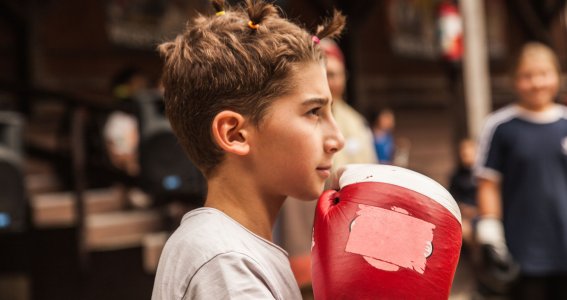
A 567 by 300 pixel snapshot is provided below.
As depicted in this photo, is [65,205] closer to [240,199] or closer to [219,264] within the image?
[240,199]

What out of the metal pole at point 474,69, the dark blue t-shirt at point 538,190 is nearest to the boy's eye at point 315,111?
the dark blue t-shirt at point 538,190

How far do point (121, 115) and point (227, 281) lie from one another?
4.44 m

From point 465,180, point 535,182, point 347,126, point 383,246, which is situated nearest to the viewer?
point 383,246

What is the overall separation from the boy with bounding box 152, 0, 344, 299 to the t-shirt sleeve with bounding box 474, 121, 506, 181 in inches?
87.5

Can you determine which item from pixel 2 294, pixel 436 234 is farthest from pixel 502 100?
pixel 436 234

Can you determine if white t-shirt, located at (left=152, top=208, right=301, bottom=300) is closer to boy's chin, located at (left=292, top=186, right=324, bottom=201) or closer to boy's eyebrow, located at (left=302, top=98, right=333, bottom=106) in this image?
boy's chin, located at (left=292, top=186, right=324, bottom=201)

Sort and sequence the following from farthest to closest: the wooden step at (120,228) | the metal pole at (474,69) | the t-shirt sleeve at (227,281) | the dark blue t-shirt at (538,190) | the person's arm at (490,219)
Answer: the metal pole at (474,69), the wooden step at (120,228), the person's arm at (490,219), the dark blue t-shirt at (538,190), the t-shirt sleeve at (227,281)

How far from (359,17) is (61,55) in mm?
3395

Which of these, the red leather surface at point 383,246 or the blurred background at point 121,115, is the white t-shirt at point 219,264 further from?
the blurred background at point 121,115

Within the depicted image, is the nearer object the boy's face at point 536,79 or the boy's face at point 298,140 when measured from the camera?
the boy's face at point 298,140

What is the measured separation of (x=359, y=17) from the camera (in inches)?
350

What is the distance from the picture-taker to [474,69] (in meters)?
6.65

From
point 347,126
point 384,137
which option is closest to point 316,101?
point 347,126

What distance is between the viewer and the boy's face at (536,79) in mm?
3242
